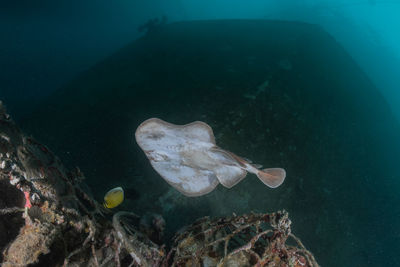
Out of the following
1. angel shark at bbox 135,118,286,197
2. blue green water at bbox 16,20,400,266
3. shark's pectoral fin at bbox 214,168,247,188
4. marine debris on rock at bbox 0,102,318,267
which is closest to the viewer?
marine debris on rock at bbox 0,102,318,267

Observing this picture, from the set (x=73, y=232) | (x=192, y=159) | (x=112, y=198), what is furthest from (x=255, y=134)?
(x=73, y=232)

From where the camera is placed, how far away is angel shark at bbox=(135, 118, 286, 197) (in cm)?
312

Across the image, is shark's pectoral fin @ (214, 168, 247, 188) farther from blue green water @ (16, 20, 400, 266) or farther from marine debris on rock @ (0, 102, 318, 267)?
blue green water @ (16, 20, 400, 266)

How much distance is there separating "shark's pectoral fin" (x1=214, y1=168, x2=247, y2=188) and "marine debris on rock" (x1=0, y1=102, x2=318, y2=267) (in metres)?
0.78

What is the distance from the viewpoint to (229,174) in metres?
3.52

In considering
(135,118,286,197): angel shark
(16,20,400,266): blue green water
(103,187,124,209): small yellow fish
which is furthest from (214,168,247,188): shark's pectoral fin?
(103,187,124,209): small yellow fish

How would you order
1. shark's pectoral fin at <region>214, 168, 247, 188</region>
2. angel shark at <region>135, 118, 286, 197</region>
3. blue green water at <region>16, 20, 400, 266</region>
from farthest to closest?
blue green water at <region>16, 20, 400, 266</region> < shark's pectoral fin at <region>214, 168, 247, 188</region> < angel shark at <region>135, 118, 286, 197</region>

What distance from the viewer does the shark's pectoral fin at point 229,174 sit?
346 centimetres

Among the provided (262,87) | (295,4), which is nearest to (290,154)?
(262,87)

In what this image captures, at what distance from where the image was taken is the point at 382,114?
13180 millimetres

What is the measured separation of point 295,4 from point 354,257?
110 ft

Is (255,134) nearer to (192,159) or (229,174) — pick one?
(229,174)

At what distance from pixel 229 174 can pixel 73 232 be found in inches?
88.1

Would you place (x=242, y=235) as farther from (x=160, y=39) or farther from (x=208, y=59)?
(x=160, y=39)
